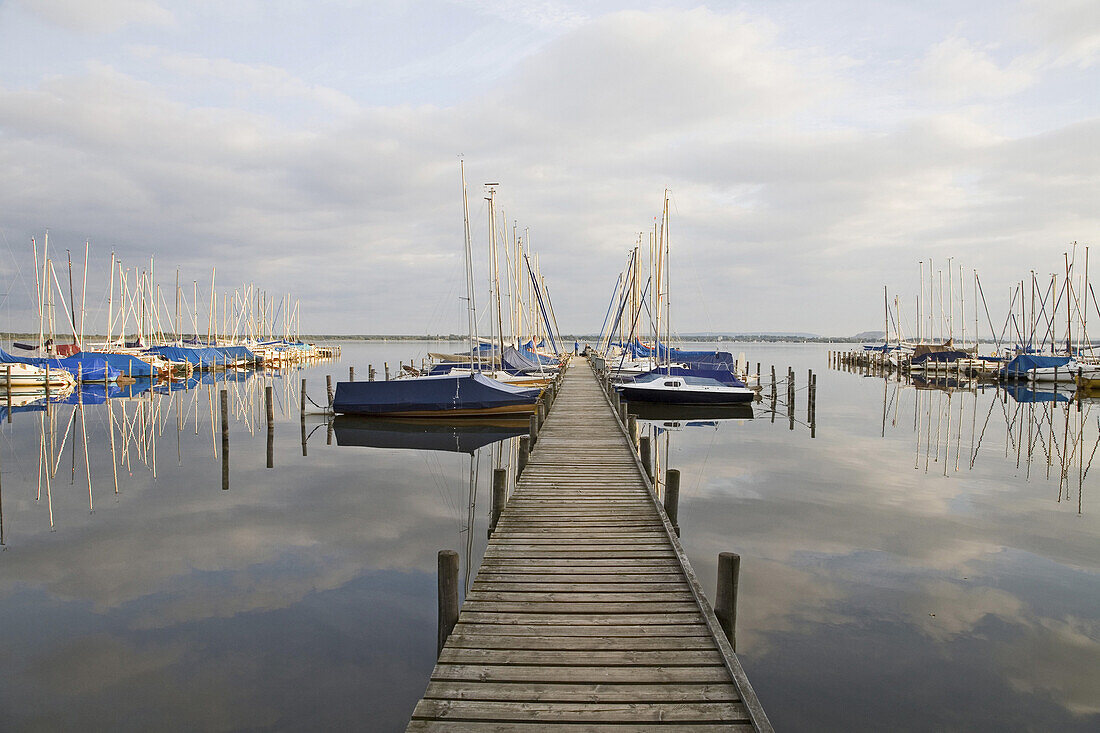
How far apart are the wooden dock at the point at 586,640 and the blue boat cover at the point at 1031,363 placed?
1932 inches

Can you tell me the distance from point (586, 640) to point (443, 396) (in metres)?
20.9

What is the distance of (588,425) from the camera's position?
18000 mm

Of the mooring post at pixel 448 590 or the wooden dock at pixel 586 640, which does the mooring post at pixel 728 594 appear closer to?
the wooden dock at pixel 586 640

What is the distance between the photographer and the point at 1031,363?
46562 millimetres

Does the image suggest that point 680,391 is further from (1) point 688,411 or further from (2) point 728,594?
(2) point 728,594

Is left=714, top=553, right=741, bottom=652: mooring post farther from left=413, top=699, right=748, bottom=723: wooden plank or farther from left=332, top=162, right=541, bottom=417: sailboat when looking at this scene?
left=332, top=162, right=541, bottom=417: sailboat

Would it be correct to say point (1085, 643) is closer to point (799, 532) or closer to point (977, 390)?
point (799, 532)

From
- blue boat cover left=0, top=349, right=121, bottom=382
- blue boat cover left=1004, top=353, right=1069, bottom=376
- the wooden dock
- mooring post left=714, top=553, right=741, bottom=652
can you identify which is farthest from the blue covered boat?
blue boat cover left=1004, top=353, right=1069, bottom=376

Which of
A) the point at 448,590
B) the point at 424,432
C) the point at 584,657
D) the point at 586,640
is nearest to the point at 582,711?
the point at 584,657

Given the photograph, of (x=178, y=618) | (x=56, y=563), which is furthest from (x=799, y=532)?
(x=56, y=563)

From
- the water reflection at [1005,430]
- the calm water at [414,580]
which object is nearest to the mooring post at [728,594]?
the calm water at [414,580]

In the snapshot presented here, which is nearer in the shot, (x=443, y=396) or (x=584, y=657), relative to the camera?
(x=584, y=657)

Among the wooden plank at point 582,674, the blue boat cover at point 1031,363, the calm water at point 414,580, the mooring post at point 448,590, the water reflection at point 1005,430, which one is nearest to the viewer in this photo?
the wooden plank at point 582,674

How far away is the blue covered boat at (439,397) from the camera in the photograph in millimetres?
25719
